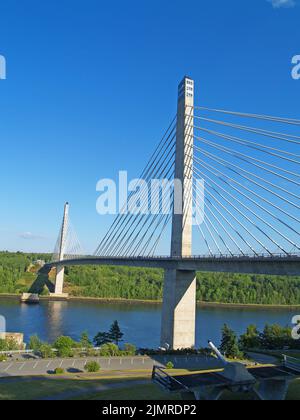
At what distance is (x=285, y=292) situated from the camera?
103 m

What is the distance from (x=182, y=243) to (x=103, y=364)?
37.3 ft

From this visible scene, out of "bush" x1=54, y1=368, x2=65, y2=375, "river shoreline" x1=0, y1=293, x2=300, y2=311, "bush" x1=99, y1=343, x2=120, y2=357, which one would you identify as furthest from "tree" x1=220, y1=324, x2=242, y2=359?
"river shoreline" x1=0, y1=293, x2=300, y2=311

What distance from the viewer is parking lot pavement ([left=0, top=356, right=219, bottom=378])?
2533cm

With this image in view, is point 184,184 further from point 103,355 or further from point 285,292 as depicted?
point 285,292

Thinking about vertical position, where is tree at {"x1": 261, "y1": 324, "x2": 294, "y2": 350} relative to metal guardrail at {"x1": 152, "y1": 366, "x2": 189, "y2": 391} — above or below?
below

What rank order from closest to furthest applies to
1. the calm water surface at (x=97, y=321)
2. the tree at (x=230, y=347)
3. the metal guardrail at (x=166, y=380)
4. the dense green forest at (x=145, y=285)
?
the metal guardrail at (x=166, y=380), the tree at (x=230, y=347), the calm water surface at (x=97, y=321), the dense green forest at (x=145, y=285)

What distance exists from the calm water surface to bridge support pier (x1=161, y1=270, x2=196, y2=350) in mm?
8491

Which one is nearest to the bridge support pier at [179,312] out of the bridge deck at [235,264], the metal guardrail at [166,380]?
the bridge deck at [235,264]

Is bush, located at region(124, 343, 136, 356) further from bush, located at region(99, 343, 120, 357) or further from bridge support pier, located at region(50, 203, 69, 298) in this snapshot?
bridge support pier, located at region(50, 203, 69, 298)

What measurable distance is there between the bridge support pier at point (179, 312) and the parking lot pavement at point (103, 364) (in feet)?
10.6

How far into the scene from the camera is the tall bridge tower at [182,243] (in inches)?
1336

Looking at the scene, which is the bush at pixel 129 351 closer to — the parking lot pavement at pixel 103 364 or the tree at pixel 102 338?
the parking lot pavement at pixel 103 364
